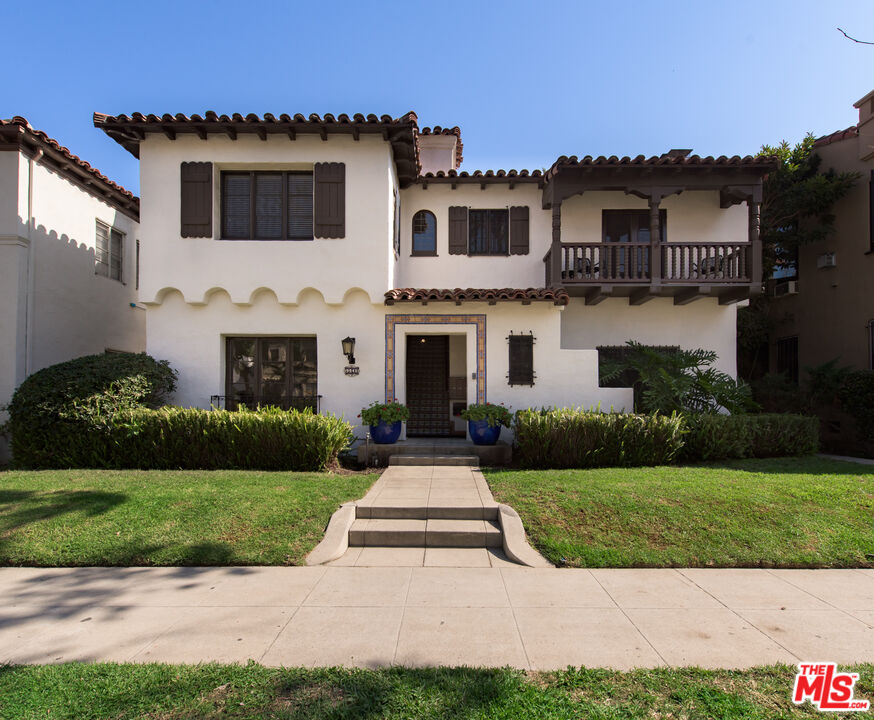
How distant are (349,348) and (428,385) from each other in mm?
2626

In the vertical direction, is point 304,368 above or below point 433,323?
below

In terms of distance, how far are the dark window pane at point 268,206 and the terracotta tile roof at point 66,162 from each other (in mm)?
4348

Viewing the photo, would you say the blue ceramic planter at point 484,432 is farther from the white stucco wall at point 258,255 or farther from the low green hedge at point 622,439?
the white stucco wall at point 258,255

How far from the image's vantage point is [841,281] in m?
13.0

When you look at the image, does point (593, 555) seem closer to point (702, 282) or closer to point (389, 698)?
point (389, 698)

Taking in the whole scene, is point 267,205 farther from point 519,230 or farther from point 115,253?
point 519,230

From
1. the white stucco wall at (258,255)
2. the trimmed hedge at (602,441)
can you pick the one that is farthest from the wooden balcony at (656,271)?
the white stucco wall at (258,255)

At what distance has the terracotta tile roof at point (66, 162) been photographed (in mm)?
9688

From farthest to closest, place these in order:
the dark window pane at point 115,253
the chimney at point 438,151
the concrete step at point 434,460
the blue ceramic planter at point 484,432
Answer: the chimney at point 438,151, the dark window pane at point 115,253, the blue ceramic planter at point 484,432, the concrete step at point 434,460

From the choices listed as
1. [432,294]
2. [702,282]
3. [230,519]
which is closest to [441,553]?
[230,519]

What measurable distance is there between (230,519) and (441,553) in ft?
8.90

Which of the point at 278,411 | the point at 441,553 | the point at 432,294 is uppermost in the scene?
the point at 432,294

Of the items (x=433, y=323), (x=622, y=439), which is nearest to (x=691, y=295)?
(x=622, y=439)

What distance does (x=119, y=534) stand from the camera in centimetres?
572
